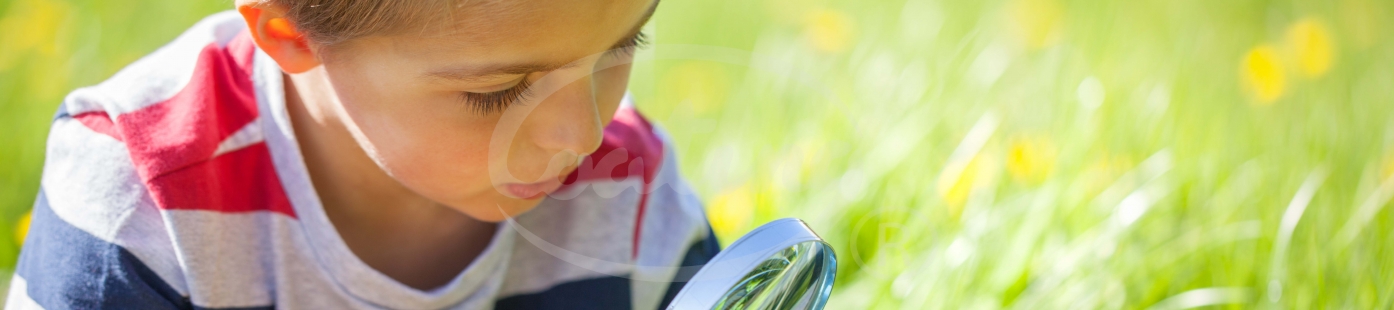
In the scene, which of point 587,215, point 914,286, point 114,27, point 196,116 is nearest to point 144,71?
point 196,116

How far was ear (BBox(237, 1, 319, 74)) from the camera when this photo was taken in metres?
0.69


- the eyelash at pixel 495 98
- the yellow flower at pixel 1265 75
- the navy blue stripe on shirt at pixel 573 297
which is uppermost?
the yellow flower at pixel 1265 75

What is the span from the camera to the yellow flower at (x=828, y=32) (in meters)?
1.68

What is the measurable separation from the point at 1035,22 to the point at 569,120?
1.19 meters

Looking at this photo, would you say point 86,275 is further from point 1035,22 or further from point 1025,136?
point 1035,22

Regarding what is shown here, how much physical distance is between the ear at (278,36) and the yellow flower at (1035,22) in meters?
1.25

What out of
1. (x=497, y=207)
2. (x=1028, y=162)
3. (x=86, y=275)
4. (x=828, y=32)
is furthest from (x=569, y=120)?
(x=828, y=32)

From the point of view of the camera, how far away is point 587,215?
996 millimetres

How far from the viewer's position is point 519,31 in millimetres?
620

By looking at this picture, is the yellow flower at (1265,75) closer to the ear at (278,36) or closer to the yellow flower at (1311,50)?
the yellow flower at (1311,50)

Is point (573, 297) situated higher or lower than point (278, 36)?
lower

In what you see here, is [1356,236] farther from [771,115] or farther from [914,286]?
[771,115]

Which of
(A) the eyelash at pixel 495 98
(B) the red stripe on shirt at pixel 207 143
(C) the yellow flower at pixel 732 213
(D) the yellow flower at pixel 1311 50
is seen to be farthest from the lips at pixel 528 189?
(D) the yellow flower at pixel 1311 50

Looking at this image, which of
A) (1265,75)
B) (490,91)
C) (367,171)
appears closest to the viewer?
(490,91)
